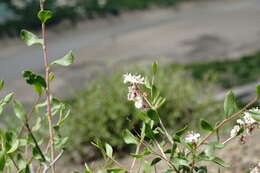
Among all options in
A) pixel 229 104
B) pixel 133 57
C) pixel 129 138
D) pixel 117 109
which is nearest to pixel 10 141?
pixel 129 138

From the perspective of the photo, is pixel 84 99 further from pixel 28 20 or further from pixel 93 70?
pixel 28 20

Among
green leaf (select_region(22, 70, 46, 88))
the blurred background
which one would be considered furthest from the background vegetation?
green leaf (select_region(22, 70, 46, 88))

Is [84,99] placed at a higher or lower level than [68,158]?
higher

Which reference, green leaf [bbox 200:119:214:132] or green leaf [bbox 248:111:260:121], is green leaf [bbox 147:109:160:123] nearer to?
green leaf [bbox 200:119:214:132]

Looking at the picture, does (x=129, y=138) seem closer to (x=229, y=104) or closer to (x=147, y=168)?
(x=147, y=168)

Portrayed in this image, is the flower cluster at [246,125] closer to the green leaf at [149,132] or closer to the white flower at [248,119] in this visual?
the white flower at [248,119]

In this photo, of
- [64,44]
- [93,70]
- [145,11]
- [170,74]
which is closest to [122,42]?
[64,44]
